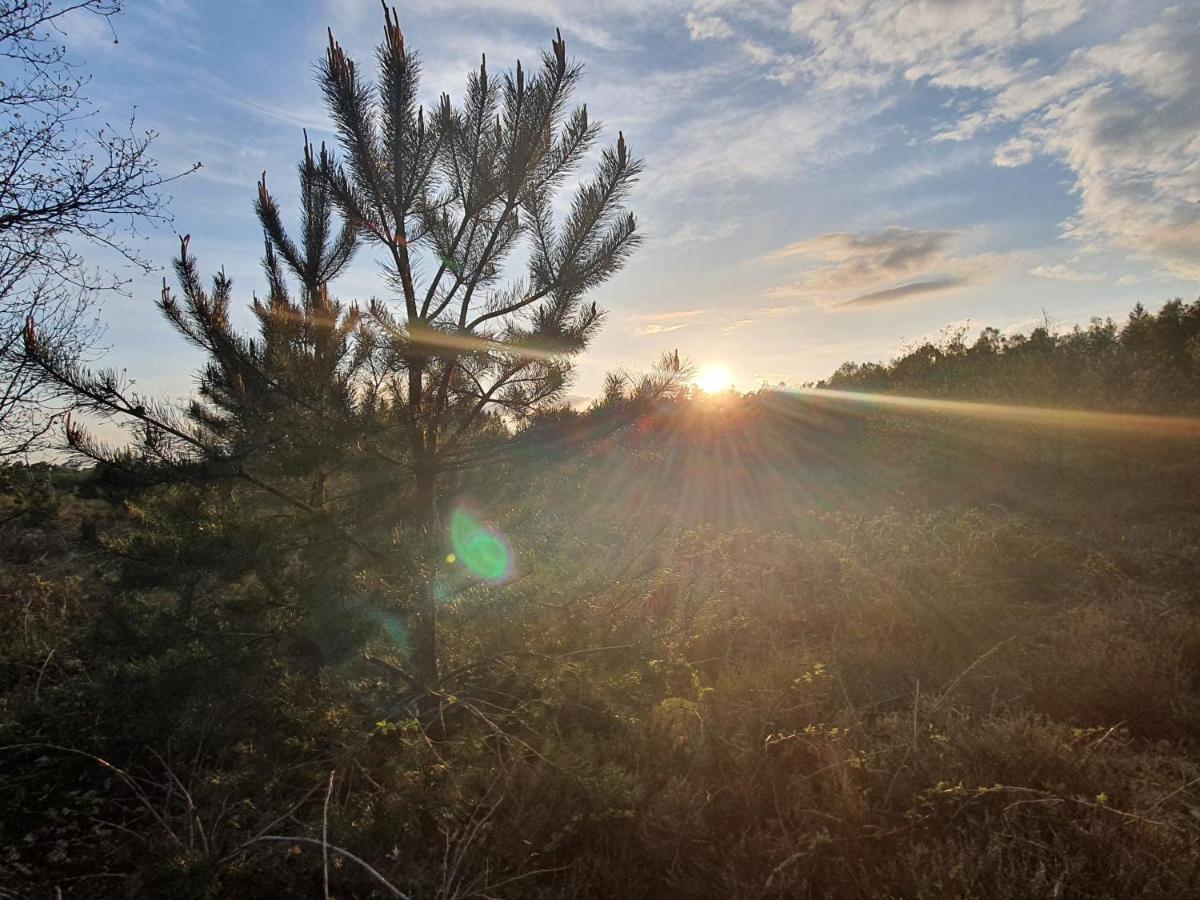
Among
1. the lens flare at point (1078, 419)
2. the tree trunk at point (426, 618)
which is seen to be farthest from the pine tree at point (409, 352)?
the lens flare at point (1078, 419)

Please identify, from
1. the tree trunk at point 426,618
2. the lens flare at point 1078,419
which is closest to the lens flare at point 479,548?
the tree trunk at point 426,618

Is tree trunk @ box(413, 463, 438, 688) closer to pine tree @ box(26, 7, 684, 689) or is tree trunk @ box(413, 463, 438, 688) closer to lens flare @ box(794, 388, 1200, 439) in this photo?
pine tree @ box(26, 7, 684, 689)

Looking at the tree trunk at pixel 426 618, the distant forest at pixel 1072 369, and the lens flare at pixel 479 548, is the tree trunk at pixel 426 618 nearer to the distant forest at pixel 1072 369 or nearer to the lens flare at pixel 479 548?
the lens flare at pixel 479 548

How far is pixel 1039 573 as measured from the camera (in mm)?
6246

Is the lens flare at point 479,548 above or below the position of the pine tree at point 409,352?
below

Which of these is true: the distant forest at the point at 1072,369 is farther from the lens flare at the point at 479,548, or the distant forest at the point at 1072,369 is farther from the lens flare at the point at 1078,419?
the lens flare at the point at 479,548

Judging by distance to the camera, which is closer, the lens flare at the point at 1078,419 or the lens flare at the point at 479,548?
the lens flare at the point at 479,548

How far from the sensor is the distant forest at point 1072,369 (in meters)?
10.7

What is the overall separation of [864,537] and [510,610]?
17.3 ft

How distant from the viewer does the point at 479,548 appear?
4.12 meters

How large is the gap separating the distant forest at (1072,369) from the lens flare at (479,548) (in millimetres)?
11263

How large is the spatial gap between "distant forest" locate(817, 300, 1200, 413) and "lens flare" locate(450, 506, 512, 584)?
37.0ft

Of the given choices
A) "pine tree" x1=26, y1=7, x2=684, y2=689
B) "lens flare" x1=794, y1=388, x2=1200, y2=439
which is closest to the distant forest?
"lens flare" x1=794, y1=388, x2=1200, y2=439

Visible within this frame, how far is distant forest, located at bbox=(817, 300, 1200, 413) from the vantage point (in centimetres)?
1066
